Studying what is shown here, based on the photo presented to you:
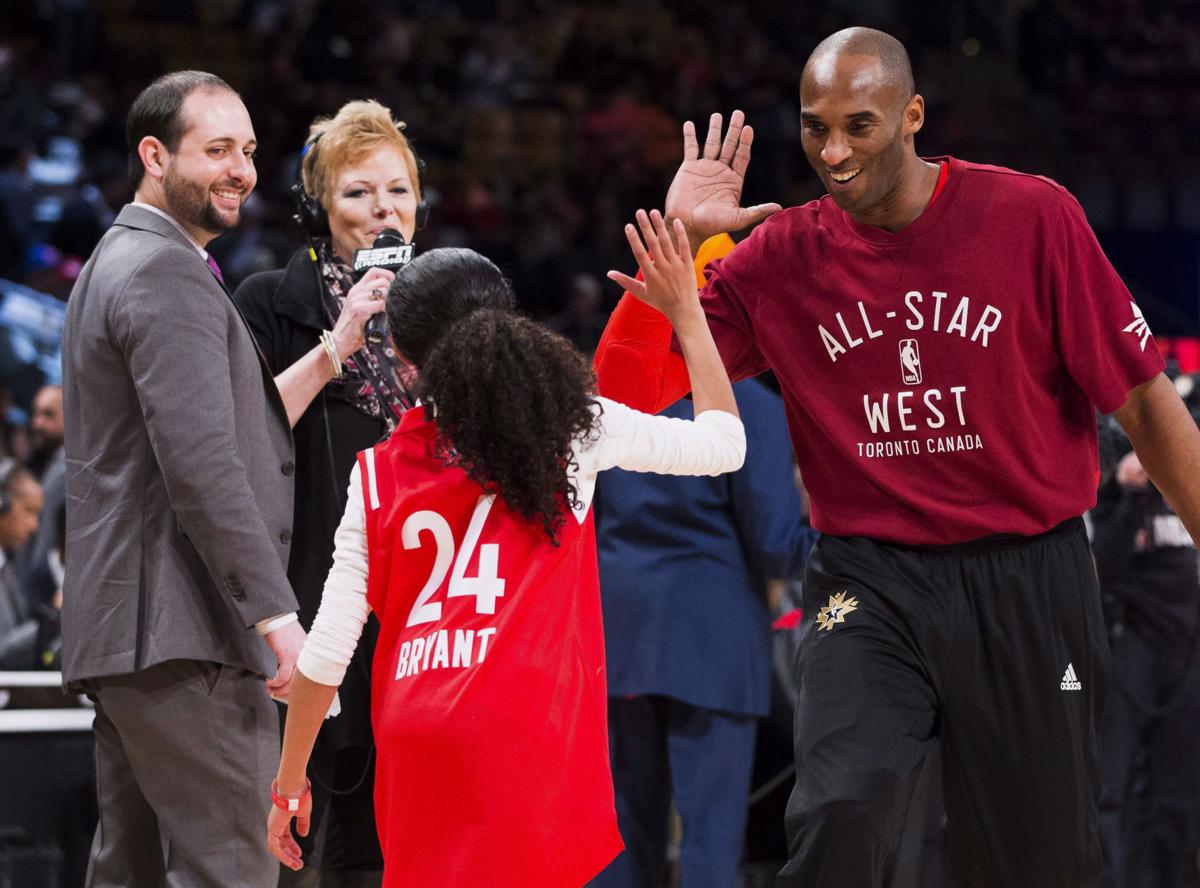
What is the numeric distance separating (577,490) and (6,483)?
468 centimetres

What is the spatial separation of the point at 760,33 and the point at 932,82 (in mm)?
1670

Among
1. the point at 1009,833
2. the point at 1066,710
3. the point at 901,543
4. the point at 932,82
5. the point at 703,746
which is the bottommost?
the point at 703,746

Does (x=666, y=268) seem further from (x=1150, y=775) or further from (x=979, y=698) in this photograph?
(x=1150, y=775)

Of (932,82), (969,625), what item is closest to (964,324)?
(969,625)

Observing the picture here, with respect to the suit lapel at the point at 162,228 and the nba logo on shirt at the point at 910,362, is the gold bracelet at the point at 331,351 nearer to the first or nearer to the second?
the suit lapel at the point at 162,228

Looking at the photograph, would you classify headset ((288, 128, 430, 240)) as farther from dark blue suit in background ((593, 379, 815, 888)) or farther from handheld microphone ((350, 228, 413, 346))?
dark blue suit in background ((593, 379, 815, 888))

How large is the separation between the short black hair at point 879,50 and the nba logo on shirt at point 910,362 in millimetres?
463

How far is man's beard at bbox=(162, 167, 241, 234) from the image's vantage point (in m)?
3.39

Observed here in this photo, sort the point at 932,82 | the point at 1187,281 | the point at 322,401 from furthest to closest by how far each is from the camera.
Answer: the point at 932,82, the point at 1187,281, the point at 322,401

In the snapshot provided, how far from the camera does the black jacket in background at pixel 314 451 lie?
145 inches

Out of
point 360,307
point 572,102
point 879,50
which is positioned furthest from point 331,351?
point 572,102

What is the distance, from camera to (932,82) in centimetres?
1545

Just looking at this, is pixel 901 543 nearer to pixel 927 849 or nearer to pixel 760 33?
pixel 927 849

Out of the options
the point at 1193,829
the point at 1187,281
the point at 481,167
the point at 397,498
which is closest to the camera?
the point at 397,498
